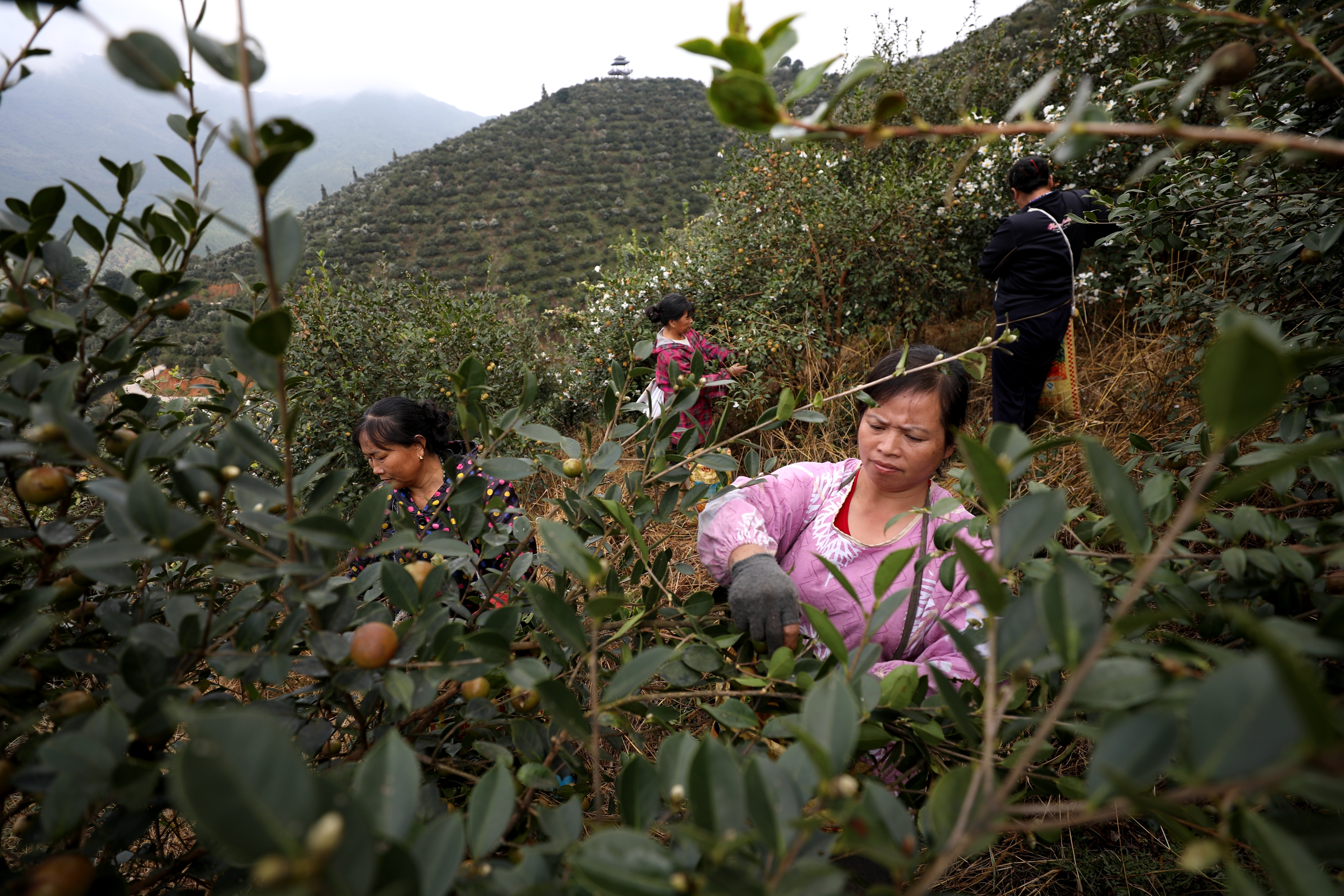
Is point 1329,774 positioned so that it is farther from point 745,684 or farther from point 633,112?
point 633,112

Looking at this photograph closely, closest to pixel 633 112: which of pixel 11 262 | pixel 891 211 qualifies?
pixel 891 211

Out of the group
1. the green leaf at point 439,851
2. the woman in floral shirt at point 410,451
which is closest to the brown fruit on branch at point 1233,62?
the green leaf at point 439,851

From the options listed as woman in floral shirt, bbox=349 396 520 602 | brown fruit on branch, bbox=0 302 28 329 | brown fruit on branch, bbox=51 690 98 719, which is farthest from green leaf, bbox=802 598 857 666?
woman in floral shirt, bbox=349 396 520 602

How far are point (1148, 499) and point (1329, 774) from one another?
51 cm

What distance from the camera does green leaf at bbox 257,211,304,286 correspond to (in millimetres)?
407

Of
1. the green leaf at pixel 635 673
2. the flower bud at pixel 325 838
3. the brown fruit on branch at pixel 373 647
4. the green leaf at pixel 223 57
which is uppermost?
the green leaf at pixel 223 57

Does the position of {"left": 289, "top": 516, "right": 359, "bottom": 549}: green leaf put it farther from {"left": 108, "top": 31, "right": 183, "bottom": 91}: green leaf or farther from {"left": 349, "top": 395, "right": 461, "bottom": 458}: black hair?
{"left": 349, "top": 395, "right": 461, "bottom": 458}: black hair

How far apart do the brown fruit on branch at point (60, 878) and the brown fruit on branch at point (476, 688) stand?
0.28 meters

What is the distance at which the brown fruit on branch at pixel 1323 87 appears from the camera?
1.54ft

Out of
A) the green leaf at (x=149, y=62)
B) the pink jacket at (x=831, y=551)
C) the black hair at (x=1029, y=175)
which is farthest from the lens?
the black hair at (x=1029, y=175)

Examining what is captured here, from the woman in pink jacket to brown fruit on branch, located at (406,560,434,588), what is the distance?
50cm

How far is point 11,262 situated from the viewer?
70 cm

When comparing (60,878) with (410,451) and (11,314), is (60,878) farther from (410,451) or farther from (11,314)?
(410,451)

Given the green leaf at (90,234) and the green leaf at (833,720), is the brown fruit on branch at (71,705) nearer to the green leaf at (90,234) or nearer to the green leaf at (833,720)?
the green leaf at (90,234)
